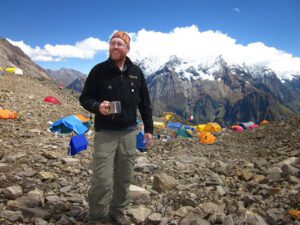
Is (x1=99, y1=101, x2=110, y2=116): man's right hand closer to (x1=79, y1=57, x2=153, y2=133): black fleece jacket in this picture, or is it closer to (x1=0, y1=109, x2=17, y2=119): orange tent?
(x1=79, y1=57, x2=153, y2=133): black fleece jacket

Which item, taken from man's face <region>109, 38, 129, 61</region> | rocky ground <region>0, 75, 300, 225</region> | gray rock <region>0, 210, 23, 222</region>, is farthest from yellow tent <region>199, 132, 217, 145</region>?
man's face <region>109, 38, 129, 61</region>

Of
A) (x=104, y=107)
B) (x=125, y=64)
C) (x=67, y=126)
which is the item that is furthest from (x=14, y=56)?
(x=104, y=107)

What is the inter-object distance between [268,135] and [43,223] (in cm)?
1795

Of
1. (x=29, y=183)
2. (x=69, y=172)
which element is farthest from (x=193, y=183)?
(x=29, y=183)

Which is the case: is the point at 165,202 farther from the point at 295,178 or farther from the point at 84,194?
the point at 295,178

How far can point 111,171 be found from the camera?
5324mm

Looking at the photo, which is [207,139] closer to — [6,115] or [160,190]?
[6,115]

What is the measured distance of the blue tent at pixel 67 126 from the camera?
19.2m

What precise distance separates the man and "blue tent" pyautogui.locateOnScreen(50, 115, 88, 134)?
47.1 feet

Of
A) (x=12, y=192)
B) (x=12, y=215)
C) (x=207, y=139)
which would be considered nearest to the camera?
(x=12, y=215)

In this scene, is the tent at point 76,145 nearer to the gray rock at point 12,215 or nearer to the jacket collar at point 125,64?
the gray rock at point 12,215

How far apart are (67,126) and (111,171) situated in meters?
14.8

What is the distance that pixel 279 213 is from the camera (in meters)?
6.88

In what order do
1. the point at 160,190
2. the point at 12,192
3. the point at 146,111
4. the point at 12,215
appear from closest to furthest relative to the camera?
the point at 12,215, the point at 146,111, the point at 12,192, the point at 160,190
